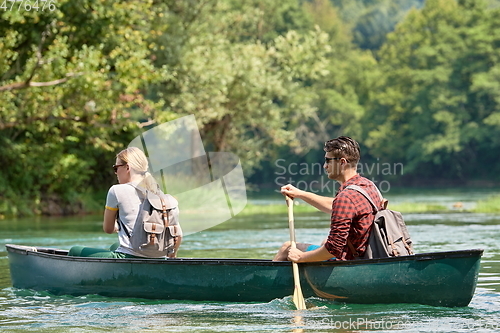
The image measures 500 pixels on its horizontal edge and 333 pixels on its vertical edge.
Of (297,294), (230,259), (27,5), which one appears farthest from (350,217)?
(27,5)

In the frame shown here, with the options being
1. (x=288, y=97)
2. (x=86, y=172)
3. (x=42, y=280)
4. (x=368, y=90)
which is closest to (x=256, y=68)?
(x=288, y=97)

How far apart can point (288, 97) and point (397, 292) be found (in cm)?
2615

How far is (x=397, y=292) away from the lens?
7.70 m

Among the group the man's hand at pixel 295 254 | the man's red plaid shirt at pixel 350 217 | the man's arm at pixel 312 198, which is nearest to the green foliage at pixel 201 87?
the man's arm at pixel 312 198

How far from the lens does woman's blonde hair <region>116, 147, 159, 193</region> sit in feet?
26.0

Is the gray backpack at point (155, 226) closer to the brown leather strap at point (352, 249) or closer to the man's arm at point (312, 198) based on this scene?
the man's arm at point (312, 198)

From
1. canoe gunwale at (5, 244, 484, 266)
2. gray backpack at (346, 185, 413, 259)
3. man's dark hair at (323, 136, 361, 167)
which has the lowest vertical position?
canoe gunwale at (5, 244, 484, 266)

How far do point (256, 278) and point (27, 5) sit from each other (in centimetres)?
1220

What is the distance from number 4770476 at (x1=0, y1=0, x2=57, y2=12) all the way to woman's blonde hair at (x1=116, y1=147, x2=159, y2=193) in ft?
36.6

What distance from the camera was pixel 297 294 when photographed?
791 centimetres

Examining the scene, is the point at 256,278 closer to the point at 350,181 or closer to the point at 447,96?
the point at 350,181

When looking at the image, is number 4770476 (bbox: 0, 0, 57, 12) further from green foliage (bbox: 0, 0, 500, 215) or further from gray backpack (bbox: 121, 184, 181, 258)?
gray backpack (bbox: 121, 184, 181, 258)

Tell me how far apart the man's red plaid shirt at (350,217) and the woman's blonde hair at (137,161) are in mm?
1764

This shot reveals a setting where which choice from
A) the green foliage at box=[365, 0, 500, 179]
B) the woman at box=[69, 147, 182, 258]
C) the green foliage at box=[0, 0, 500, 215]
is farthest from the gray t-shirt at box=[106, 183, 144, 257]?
the green foliage at box=[365, 0, 500, 179]
